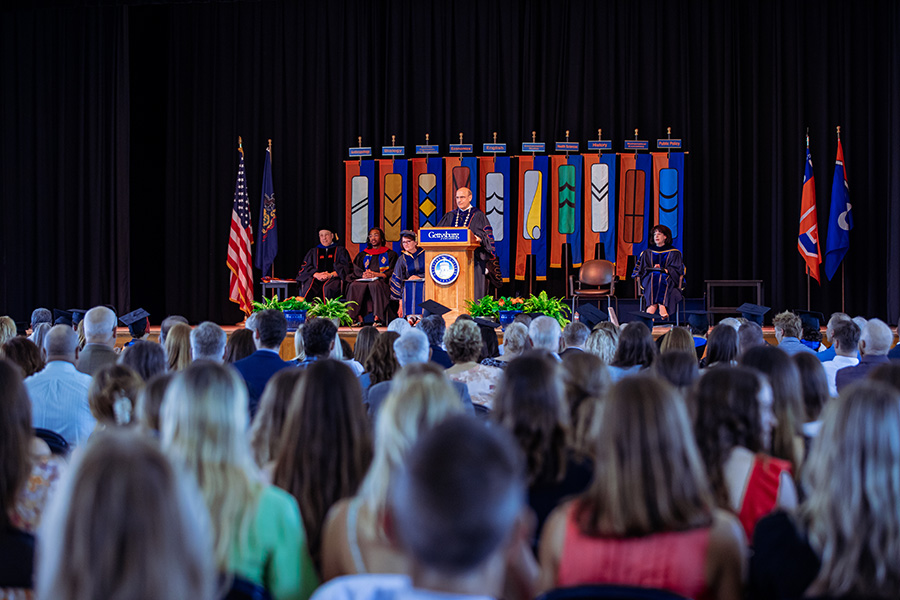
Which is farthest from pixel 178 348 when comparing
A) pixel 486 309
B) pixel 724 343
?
pixel 486 309

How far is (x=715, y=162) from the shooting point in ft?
41.3

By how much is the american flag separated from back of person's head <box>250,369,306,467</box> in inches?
390

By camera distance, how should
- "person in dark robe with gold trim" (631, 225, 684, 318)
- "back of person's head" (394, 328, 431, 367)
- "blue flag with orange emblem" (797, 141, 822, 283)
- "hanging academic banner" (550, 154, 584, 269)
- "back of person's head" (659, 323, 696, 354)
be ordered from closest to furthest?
"back of person's head" (394, 328, 431, 367)
"back of person's head" (659, 323, 696, 354)
"person in dark robe with gold trim" (631, 225, 684, 318)
"blue flag with orange emblem" (797, 141, 822, 283)
"hanging academic banner" (550, 154, 584, 269)

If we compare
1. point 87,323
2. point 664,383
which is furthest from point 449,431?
point 87,323

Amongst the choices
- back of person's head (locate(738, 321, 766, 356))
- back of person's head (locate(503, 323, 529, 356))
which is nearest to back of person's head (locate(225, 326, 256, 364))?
back of person's head (locate(503, 323, 529, 356))

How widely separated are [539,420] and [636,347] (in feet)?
7.29

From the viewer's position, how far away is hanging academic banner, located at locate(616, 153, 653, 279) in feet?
39.8

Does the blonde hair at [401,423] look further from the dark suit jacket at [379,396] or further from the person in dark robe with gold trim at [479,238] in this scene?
the person in dark robe with gold trim at [479,238]

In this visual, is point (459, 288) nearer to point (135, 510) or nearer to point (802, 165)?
point (802, 165)

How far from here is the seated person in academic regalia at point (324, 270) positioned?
11882 millimetres

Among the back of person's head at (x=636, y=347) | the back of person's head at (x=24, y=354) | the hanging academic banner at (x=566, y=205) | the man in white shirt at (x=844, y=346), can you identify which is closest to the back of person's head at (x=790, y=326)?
the man in white shirt at (x=844, y=346)

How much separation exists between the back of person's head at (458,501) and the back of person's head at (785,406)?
167 cm

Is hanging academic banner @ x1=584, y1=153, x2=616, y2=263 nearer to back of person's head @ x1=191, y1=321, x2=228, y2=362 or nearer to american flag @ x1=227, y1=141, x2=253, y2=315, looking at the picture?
american flag @ x1=227, y1=141, x2=253, y2=315

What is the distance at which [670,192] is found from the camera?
12.0 meters
